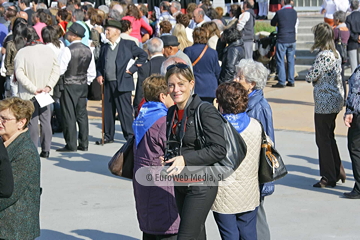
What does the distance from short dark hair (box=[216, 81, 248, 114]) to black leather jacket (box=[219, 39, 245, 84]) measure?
4873 mm

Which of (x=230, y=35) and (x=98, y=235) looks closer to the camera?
(x=98, y=235)

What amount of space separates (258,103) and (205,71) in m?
3.85

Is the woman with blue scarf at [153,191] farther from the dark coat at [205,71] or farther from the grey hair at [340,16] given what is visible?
the grey hair at [340,16]

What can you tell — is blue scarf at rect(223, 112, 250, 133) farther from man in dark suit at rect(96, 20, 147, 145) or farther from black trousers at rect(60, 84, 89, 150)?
black trousers at rect(60, 84, 89, 150)

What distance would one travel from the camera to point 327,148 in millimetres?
7320

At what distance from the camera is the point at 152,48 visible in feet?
28.5

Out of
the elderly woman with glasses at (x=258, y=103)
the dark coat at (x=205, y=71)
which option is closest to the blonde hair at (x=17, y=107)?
the elderly woman with glasses at (x=258, y=103)

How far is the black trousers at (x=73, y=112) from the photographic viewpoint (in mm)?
9625

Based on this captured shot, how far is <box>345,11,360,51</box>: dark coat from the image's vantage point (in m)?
12.6

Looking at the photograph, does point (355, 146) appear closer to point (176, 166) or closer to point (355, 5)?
point (176, 166)

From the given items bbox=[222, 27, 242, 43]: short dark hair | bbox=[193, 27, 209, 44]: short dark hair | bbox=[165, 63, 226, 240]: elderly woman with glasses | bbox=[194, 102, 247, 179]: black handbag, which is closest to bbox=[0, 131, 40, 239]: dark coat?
bbox=[165, 63, 226, 240]: elderly woman with glasses

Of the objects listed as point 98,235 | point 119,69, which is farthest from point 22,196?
point 119,69

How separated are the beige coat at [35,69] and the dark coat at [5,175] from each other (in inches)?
204

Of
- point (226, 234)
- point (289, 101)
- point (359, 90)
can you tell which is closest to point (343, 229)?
point (359, 90)
